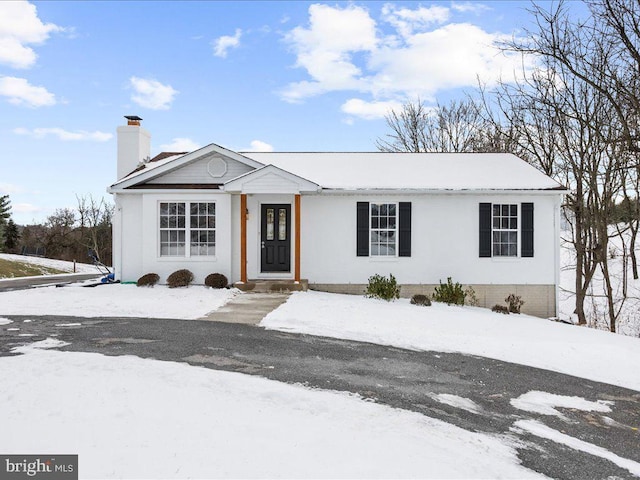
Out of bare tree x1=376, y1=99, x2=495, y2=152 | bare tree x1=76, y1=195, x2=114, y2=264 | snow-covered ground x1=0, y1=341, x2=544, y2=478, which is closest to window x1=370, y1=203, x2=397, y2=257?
snow-covered ground x1=0, y1=341, x2=544, y2=478

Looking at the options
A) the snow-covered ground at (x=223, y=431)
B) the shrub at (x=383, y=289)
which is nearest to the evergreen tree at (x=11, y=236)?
the shrub at (x=383, y=289)

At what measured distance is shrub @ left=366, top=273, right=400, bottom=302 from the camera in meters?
12.4

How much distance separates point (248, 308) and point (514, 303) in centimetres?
783

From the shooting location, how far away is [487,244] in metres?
13.5

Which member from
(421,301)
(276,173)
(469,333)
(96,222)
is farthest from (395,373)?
(96,222)

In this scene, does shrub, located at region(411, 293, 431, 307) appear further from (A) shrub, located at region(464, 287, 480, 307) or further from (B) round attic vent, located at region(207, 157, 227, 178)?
(B) round attic vent, located at region(207, 157, 227, 178)

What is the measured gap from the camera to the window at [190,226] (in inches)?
536

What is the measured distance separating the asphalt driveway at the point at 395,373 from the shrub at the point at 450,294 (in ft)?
17.7

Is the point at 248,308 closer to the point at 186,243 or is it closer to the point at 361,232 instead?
the point at 186,243

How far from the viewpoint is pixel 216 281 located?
43.0 ft

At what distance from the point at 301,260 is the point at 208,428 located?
9.77m

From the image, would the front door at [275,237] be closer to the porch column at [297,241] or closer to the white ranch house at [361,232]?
the white ranch house at [361,232]

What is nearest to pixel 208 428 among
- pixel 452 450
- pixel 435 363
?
pixel 452 450

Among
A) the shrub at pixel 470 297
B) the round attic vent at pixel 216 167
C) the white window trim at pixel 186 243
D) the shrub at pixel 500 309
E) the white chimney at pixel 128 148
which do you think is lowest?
the shrub at pixel 500 309
